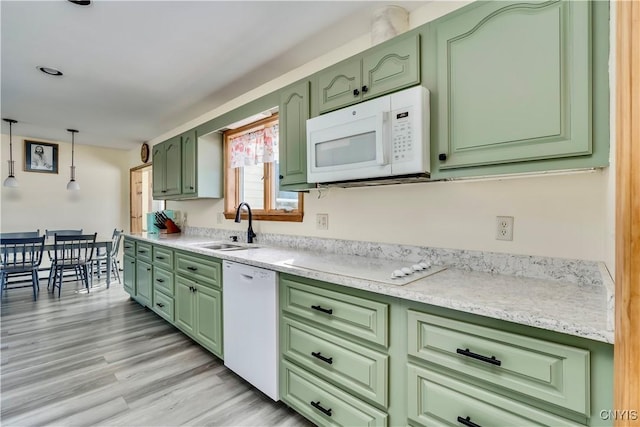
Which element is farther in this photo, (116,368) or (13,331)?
(13,331)

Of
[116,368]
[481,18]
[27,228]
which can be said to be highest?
[481,18]

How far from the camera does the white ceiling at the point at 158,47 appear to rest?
Result: 68.9 inches

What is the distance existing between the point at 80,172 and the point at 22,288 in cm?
215

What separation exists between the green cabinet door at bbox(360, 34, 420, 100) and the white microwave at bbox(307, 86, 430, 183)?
0.08 meters

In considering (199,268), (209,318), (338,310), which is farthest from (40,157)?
(338,310)

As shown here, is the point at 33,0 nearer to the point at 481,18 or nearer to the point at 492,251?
the point at 481,18

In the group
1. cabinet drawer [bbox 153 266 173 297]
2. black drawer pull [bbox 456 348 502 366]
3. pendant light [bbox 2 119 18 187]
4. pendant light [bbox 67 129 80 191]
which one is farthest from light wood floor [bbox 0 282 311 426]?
pendant light [bbox 67 129 80 191]

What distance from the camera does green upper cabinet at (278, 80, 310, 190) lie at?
6.45 ft

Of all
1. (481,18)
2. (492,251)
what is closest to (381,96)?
(481,18)

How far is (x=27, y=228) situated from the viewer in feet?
16.4

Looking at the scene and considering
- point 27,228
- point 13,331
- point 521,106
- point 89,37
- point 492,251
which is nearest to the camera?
point 521,106

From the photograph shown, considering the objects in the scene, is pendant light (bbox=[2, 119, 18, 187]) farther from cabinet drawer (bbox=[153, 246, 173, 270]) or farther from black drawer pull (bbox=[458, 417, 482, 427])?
black drawer pull (bbox=[458, 417, 482, 427])

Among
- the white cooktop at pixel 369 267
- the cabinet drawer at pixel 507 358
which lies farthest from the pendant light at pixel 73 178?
the cabinet drawer at pixel 507 358

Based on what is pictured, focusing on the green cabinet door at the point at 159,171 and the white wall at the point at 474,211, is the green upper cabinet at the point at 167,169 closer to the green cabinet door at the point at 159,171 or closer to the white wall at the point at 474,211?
the green cabinet door at the point at 159,171
